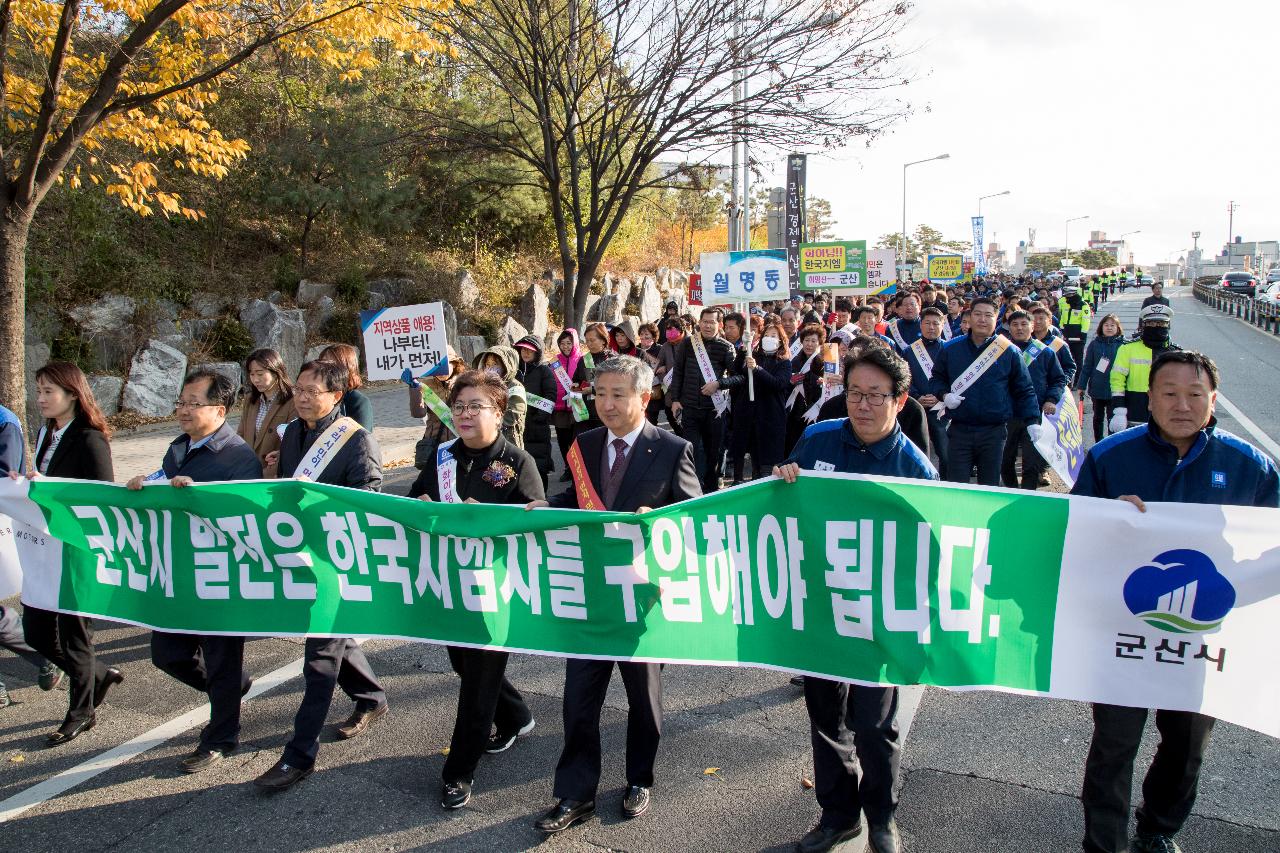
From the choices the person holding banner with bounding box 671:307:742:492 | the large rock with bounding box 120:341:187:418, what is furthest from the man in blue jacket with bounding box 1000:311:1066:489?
the large rock with bounding box 120:341:187:418

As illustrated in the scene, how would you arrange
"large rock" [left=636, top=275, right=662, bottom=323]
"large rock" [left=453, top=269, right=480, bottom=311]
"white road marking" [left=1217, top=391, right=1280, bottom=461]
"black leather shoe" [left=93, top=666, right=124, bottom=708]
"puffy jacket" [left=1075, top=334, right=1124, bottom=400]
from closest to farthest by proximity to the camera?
"black leather shoe" [left=93, top=666, right=124, bottom=708] < "puffy jacket" [left=1075, top=334, right=1124, bottom=400] < "white road marking" [left=1217, top=391, right=1280, bottom=461] < "large rock" [left=453, top=269, right=480, bottom=311] < "large rock" [left=636, top=275, right=662, bottom=323]

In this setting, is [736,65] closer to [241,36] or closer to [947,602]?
[241,36]

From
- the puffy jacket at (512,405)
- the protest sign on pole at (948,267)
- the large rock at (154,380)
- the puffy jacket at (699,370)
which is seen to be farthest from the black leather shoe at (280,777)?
the protest sign on pole at (948,267)

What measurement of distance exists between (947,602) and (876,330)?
8380 millimetres

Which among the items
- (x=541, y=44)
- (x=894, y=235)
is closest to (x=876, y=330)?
(x=541, y=44)

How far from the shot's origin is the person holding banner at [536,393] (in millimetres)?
8727

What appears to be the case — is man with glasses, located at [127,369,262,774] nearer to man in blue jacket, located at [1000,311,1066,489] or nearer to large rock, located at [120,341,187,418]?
man in blue jacket, located at [1000,311,1066,489]

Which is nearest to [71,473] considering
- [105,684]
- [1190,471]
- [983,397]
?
[105,684]

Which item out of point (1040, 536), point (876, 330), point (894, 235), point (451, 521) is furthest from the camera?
point (894, 235)

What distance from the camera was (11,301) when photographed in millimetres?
7711

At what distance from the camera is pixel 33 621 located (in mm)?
4457

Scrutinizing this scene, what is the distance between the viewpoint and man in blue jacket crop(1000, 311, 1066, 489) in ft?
24.1

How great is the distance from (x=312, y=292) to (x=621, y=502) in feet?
51.1

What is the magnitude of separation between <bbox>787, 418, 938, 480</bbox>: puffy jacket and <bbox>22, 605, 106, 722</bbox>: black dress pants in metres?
3.67
